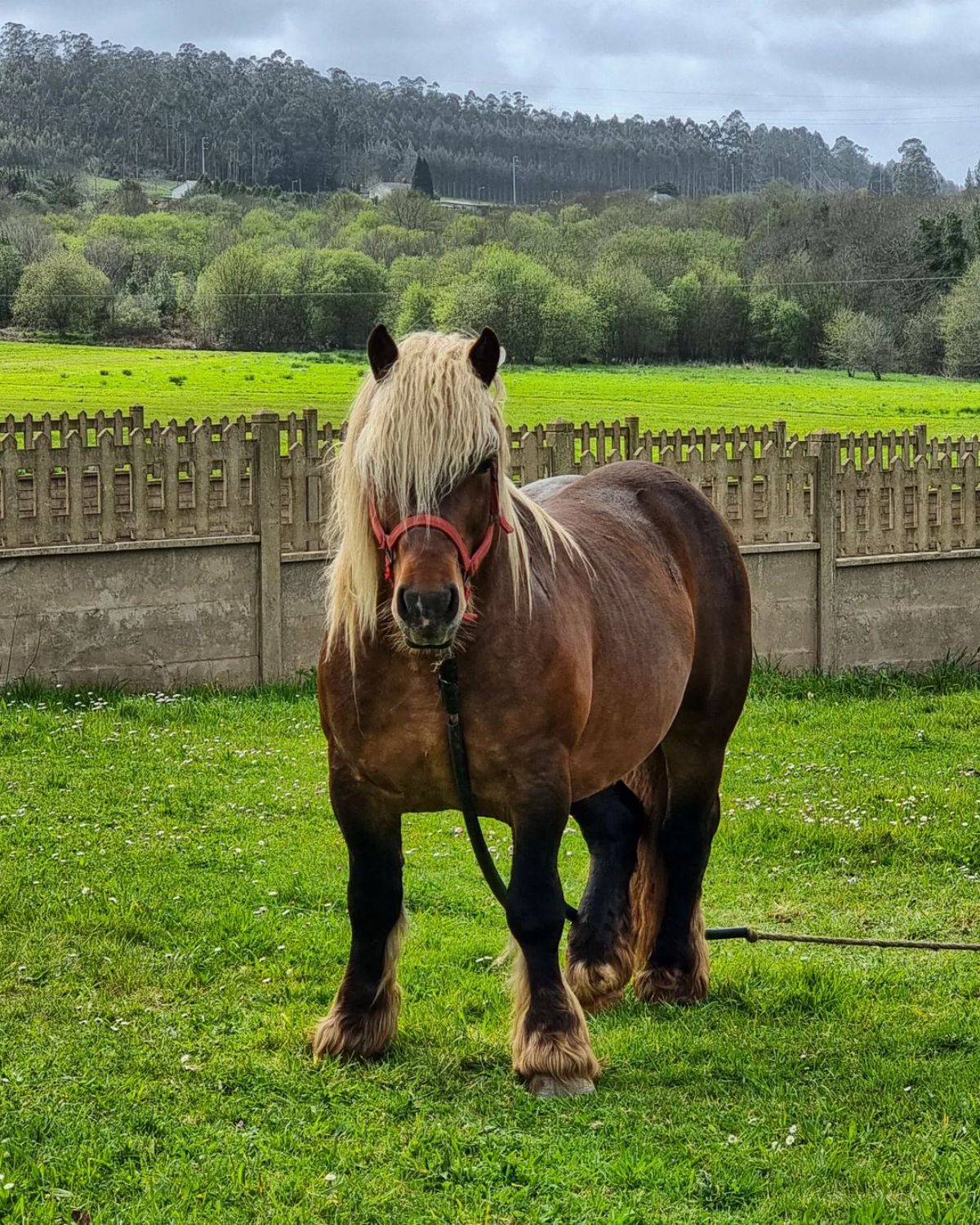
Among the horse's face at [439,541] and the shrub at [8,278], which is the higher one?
the shrub at [8,278]

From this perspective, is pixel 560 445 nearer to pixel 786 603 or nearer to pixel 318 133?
pixel 786 603

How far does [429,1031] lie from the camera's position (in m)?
5.03

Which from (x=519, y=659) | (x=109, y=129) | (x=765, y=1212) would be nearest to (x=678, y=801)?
(x=519, y=659)

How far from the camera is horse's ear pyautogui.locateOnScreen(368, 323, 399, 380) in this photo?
423cm

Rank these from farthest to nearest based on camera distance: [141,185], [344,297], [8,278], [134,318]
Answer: [141,185]
[344,297]
[134,318]
[8,278]

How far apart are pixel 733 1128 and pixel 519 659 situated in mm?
1525

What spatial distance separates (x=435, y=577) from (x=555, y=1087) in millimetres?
1653

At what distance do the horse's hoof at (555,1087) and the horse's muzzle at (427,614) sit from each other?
1454 mm

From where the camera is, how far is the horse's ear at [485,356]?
14.0ft

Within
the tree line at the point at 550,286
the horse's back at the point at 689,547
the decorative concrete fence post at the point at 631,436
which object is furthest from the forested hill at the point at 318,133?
the horse's back at the point at 689,547

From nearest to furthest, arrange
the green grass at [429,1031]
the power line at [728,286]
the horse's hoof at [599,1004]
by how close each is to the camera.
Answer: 1. the green grass at [429,1031]
2. the horse's hoof at [599,1004]
3. the power line at [728,286]

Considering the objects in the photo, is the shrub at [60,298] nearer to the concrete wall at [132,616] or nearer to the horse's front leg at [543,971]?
the concrete wall at [132,616]

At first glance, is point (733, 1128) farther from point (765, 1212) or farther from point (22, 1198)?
point (22, 1198)

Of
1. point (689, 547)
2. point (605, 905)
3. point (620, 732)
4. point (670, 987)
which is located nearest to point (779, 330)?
point (689, 547)
